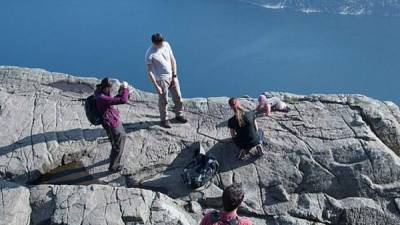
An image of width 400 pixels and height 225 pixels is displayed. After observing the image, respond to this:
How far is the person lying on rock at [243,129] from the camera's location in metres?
15.3

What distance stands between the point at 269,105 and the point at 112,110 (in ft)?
18.4

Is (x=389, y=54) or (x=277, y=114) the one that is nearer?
(x=277, y=114)

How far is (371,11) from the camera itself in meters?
123

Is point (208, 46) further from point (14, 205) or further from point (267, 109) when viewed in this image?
point (14, 205)

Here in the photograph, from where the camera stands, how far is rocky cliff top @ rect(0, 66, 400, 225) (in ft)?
46.2

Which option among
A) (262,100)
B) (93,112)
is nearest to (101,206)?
(93,112)

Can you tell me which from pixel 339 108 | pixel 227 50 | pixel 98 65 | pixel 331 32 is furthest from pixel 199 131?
pixel 331 32

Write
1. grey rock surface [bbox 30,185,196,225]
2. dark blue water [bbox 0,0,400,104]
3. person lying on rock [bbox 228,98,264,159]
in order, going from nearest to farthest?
1. grey rock surface [bbox 30,185,196,225]
2. person lying on rock [bbox 228,98,264,159]
3. dark blue water [bbox 0,0,400,104]

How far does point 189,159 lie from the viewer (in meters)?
16.5

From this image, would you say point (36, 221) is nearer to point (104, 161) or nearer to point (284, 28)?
point (104, 161)

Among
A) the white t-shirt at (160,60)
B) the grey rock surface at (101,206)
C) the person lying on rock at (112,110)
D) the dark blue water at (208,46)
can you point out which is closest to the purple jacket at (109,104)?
the person lying on rock at (112,110)

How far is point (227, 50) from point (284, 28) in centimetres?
2219

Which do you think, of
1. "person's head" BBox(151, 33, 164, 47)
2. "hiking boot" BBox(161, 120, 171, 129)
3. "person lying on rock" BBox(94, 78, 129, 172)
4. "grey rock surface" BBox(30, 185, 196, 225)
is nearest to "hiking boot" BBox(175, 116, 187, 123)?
"hiking boot" BBox(161, 120, 171, 129)

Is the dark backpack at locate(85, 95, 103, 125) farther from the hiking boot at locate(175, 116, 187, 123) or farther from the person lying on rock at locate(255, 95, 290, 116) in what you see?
the person lying on rock at locate(255, 95, 290, 116)
